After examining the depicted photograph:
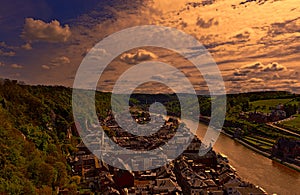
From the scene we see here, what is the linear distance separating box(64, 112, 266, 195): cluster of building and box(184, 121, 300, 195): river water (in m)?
2.06

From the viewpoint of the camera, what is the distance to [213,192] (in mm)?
18078

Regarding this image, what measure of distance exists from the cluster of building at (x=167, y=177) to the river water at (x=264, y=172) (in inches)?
81.2

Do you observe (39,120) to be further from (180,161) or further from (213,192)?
(213,192)

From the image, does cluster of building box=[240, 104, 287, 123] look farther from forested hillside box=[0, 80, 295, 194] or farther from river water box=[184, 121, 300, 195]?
river water box=[184, 121, 300, 195]

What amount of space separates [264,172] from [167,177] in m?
9.27

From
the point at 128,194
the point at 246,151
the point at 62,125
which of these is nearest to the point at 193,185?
the point at 128,194

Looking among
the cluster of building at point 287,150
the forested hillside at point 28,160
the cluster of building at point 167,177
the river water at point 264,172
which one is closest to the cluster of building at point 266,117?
the river water at point 264,172

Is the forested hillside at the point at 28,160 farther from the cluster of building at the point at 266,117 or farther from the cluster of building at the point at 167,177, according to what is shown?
the cluster of building at the point at 266,117

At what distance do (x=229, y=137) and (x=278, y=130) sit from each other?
259 inches

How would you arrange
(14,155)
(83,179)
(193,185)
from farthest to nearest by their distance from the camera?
(83,179) → (193,185) → (14,155)

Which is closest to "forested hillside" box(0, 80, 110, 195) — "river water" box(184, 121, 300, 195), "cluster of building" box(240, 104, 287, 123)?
"river water" box(184, 121, 300, 195)

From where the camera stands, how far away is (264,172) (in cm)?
2578

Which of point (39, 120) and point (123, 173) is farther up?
point (39, 120)

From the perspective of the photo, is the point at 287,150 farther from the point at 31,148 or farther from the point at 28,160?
the point at 28,160
